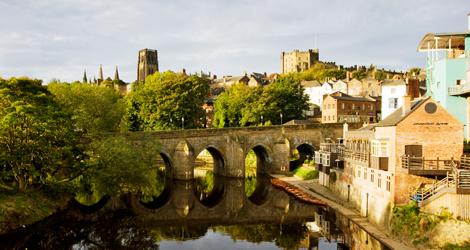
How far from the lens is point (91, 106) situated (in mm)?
61250

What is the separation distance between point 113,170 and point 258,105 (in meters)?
42.0

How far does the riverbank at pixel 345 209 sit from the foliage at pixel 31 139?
23396mm

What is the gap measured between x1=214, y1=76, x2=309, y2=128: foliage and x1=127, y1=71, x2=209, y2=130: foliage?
642 centimetres

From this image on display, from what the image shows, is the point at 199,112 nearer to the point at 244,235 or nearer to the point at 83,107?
the point at 83,107

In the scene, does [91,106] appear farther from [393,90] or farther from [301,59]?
[301,59]

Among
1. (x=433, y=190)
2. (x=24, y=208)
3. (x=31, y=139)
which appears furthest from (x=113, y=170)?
(x=433, y=190)

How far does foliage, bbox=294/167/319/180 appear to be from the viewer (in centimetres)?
5491

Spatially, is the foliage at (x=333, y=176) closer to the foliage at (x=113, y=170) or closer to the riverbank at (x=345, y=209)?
the riverbank at (x=345, y=209)

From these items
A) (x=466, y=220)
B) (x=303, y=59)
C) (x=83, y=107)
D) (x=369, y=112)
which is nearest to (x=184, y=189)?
(x=83, y=107)

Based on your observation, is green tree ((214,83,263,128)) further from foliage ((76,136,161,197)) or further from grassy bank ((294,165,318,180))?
foliage ((76,136,161,197))

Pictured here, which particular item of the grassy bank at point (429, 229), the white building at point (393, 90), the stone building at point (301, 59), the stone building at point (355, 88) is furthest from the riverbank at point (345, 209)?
the stone building at point (301, 59)

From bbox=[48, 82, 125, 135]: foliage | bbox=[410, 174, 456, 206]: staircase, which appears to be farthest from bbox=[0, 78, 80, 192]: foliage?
bbox=[410, 174, 456, 206]: staircase

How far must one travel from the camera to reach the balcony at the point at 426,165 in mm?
25625

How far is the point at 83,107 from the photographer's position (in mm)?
59375
